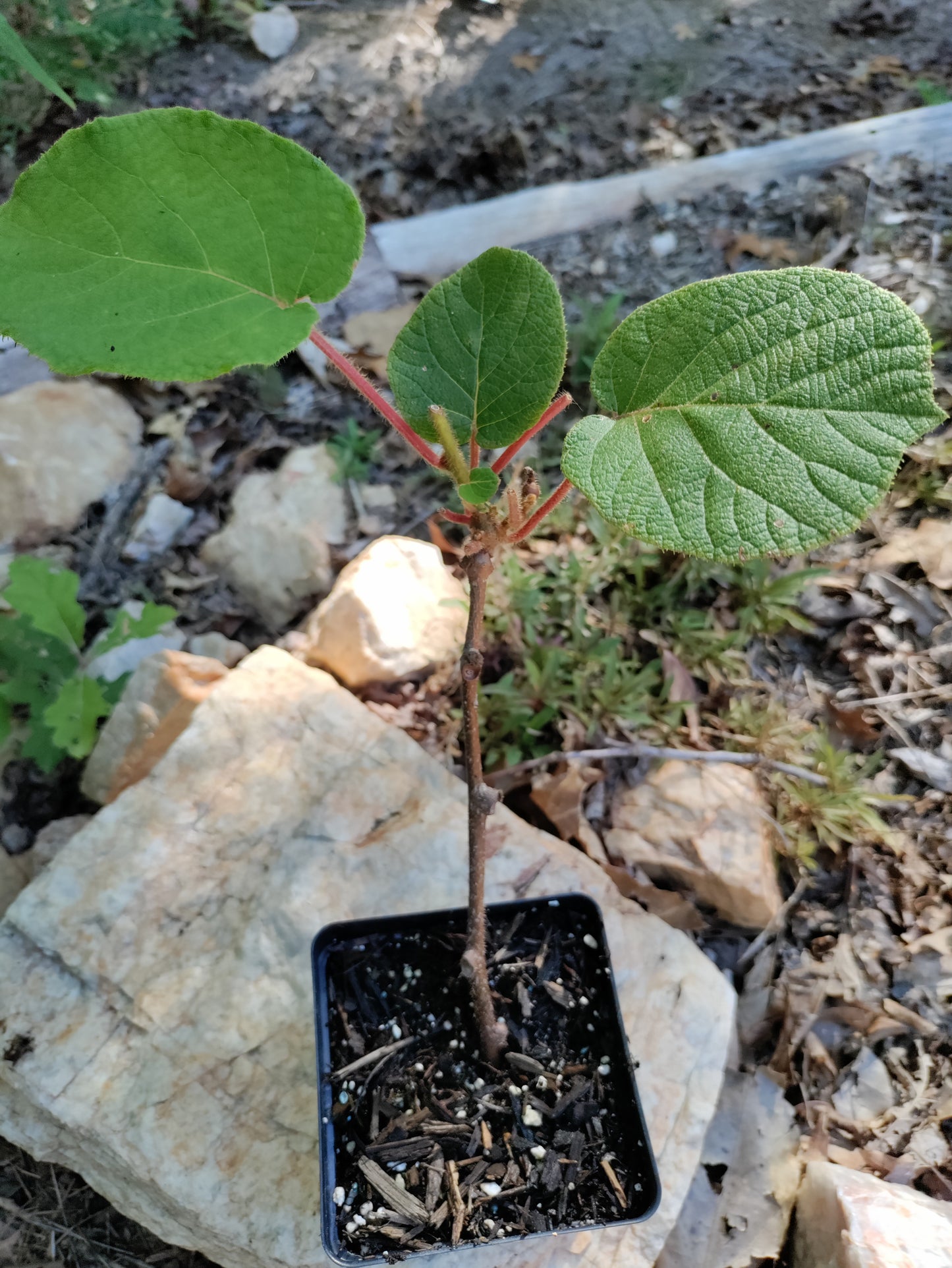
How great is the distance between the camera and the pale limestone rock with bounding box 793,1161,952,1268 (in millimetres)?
1214

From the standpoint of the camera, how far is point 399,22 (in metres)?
3.86

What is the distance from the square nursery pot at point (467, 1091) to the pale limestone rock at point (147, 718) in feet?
2.58

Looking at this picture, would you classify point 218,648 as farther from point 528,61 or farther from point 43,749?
point 528,61

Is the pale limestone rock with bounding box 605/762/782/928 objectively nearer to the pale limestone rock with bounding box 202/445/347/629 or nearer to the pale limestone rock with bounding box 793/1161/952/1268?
the pale limestone rock with bounding box 793/1161/952/1268

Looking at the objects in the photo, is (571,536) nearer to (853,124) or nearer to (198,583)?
(198,583)

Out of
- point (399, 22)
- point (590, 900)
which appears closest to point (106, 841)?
point (590, 900)

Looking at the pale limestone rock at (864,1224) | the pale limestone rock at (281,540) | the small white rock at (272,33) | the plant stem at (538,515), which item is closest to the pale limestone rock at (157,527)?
the pale limestone rock at (281,540)

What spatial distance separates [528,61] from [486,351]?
3.62m

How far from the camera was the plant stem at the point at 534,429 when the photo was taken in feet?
2.44

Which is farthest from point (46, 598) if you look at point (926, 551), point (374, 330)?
point (926, 551)

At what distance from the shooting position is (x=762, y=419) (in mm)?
662

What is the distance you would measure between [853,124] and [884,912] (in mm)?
2840

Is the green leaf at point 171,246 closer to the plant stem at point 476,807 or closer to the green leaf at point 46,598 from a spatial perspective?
the plant stem at point 476,807

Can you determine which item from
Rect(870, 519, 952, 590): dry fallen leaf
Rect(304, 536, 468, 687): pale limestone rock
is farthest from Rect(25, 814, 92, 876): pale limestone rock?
Rect(870, 519, 952, 590): dry fallen leaf
